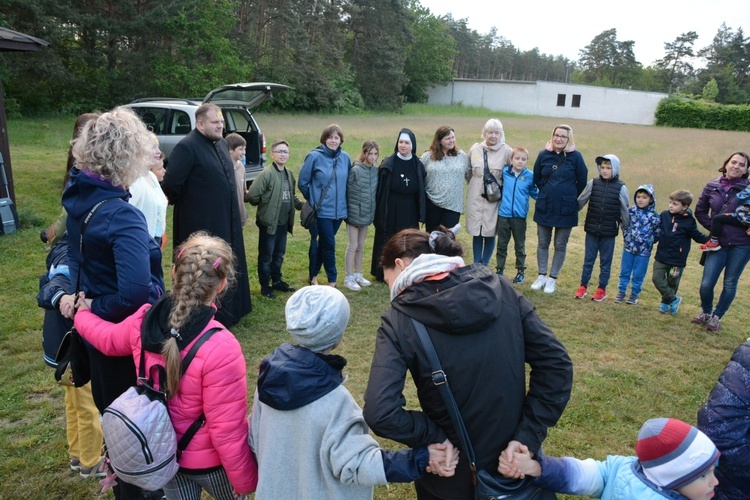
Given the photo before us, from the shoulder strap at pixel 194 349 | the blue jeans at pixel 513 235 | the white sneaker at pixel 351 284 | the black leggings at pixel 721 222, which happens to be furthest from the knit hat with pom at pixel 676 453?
the blue jeans at pixel 513 235

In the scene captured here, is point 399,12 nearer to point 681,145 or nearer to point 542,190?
→ point 681,145

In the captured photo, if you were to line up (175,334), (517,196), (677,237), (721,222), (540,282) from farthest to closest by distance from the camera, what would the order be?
(540,282), (517,196), (677,237), (721,222), (175,334)

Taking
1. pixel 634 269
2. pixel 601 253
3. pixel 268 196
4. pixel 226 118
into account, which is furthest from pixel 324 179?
pixel 226 118

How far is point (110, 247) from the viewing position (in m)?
2.16

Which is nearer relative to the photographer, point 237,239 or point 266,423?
point 266,423

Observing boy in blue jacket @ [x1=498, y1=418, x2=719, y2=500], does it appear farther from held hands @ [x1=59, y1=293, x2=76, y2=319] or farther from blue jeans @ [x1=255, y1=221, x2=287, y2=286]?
blue jeans @ [x1=255, y1=221, x2=287, y2=286]

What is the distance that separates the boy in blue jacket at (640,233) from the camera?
5809 mm

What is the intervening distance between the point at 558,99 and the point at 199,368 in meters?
53.7

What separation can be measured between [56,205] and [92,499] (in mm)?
7475

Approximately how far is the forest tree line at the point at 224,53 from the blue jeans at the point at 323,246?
17.5 m

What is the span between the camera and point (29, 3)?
19.7m

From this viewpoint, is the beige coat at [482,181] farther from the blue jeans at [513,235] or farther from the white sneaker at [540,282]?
the white sneaker at [540,282]

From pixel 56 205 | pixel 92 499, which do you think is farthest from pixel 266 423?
pixel 56 205

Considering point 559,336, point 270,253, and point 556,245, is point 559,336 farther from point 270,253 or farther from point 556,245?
point 270,253
